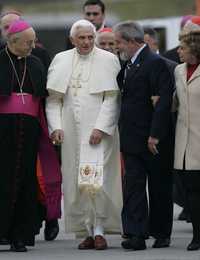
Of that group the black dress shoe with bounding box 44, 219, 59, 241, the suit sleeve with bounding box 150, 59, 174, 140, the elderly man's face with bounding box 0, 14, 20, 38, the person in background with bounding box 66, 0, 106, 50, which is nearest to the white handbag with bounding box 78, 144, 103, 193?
the suit sleeve with bounding box 150, 59, 174, 140

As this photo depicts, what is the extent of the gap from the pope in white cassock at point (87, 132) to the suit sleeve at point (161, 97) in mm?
491

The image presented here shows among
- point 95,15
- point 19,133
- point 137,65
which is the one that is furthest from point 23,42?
point 95,15

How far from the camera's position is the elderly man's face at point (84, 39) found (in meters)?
10.8

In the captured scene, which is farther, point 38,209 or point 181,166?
point 38,209

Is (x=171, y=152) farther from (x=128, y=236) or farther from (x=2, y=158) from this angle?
(x=2, y=158)

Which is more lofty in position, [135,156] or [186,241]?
[135,156]

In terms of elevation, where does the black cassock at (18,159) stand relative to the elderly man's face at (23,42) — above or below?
below

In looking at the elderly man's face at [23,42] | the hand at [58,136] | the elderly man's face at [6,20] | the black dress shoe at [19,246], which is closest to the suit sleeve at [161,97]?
the hand at [58,136]

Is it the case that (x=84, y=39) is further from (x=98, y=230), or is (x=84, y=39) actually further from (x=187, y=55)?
(x=98, y=230)

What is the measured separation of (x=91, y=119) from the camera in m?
10.8

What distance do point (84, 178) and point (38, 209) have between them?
0.79 meters

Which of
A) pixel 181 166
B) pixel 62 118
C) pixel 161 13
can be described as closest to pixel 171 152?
pixel 181 166

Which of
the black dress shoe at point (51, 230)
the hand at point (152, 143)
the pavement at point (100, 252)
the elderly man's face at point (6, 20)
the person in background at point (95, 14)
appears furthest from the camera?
the person in background at point (95, 14)

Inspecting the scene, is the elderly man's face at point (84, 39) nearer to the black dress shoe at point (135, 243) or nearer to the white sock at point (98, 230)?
the white sock at point (98, 230)
